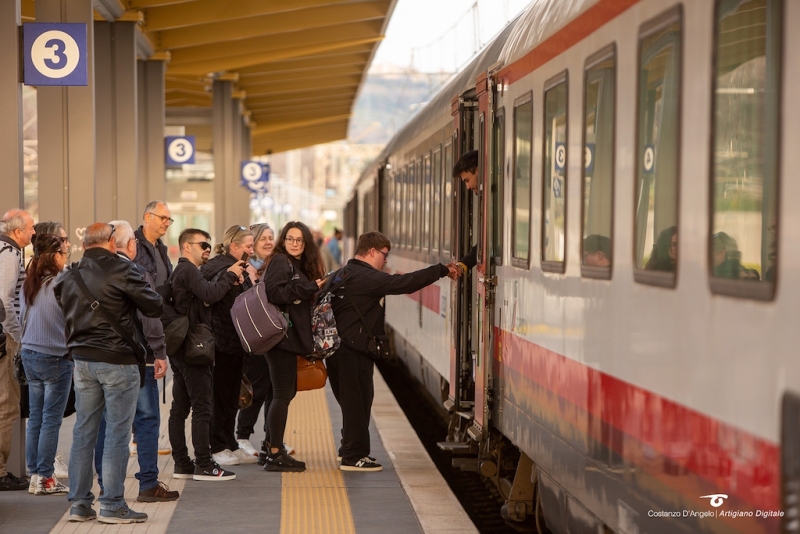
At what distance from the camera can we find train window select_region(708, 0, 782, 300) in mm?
3381

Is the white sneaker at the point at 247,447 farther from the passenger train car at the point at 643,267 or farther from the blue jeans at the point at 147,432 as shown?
the passenger train car at the point at 643,267

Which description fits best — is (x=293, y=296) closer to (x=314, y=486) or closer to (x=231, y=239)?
(x=231, y=239)

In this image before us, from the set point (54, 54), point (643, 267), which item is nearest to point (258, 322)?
point (54, 54)

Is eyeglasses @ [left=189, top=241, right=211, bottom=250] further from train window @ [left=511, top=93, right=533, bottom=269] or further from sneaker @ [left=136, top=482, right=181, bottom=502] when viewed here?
train window @ [left=511, top=93, right=533, bottom=269]

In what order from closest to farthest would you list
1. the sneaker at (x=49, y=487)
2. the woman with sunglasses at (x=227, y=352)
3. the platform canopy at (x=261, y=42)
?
the sneaker at (x=49, y=487) → the woman with sunglasses at (x=227, y=352) → the platform canopy at (x=261, y=42)

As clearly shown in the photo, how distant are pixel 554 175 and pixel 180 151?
1919 centimetres

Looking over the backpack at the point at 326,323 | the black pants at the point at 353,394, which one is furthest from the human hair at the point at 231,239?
the black pants at the point at 353,394

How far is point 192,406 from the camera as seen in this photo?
8578 mm

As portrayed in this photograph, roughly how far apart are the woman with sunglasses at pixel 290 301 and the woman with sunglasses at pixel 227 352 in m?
0.27

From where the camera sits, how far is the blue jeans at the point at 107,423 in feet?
22.8

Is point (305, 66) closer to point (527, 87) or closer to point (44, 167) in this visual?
point (44, 167)

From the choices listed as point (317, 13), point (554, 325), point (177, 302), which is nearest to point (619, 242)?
point (554, 325)

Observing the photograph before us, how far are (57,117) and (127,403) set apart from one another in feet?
22.9

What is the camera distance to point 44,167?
1318cm
